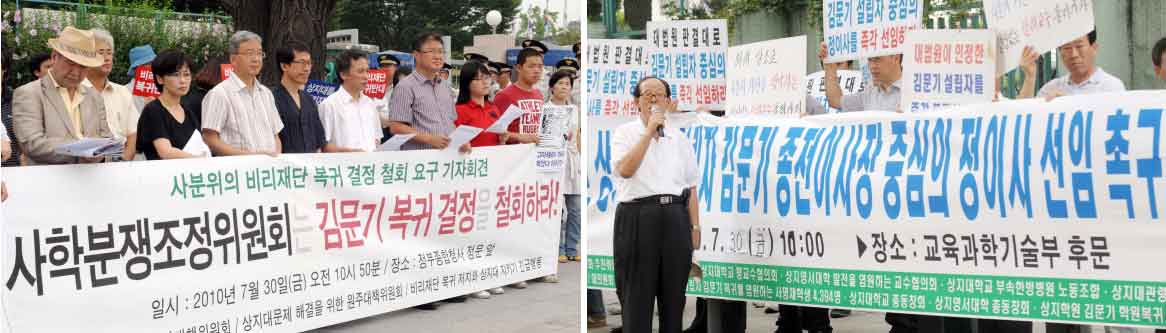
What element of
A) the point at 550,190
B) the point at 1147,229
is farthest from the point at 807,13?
the point at 1147,229

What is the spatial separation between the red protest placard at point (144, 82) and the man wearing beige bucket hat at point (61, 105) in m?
4.25

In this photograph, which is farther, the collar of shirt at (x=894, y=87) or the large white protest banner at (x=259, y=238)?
the collar of shirt at (x=894, y=87)

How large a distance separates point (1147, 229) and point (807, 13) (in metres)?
17.0

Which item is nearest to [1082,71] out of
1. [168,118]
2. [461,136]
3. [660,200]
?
[660,200]

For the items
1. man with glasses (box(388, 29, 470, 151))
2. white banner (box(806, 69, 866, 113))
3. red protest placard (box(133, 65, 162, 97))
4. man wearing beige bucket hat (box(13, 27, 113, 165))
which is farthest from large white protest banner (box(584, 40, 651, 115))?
red protest placard (box(133, 65, 162, 97))

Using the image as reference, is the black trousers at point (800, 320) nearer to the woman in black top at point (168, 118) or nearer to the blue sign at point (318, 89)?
the woman in black top at point (168, 118)

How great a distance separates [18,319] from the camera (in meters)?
5.86

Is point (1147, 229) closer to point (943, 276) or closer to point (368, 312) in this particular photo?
point (943, 276)

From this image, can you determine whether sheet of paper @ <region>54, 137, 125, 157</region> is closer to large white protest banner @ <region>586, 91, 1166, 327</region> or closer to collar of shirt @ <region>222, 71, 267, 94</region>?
collar of shirt @ <region>222, 71, 267, 94</region>

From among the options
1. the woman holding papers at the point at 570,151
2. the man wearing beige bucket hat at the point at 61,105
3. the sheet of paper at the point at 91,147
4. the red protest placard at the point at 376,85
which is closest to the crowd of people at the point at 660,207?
the sheet of paper at the point at 91,147

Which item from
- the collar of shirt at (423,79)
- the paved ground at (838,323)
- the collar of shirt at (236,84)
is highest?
the collar of shirt at (423,79)

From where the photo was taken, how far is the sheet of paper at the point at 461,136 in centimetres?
905

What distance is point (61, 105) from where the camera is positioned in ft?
22.2

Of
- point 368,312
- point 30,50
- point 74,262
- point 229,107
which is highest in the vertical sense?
point 30,50
